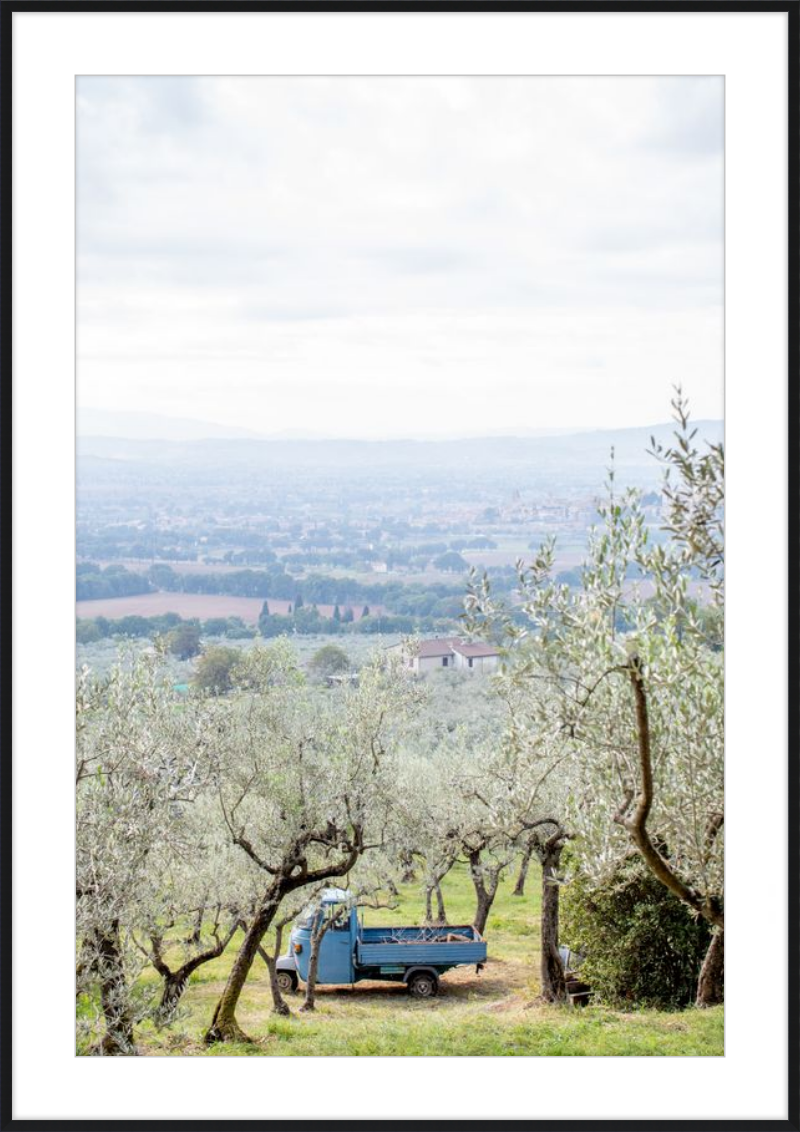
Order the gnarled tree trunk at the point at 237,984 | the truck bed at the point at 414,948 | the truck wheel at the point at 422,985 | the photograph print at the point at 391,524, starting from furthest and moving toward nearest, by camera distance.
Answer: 1. the truck wheel at the point at 422,985
2. the truck bed at the point at 414,948
3. the gnarled tree trunk at the point at 237,984
4. the photograph print at the point at 391,524

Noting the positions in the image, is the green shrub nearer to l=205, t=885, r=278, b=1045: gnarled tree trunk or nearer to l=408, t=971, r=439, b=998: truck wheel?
l=205, t=885, r=278, b=1045: gnarled tree trunk

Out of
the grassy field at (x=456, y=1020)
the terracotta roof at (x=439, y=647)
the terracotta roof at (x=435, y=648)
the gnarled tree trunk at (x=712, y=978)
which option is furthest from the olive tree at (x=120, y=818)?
the gnarled tree trunk at (x=712, y=978)

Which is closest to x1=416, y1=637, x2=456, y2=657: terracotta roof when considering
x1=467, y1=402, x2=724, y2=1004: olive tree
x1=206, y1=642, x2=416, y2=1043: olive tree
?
x1=206, y1=642, x2=416, y2=1043: olive tree

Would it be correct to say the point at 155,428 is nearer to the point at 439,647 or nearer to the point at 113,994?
the point at 439,647

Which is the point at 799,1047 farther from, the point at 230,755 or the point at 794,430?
the point at 230,755

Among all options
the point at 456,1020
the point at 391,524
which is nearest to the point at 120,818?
the point at 391,524

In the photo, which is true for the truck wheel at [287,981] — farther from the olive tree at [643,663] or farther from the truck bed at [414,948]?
the olive tree at [643,663]
